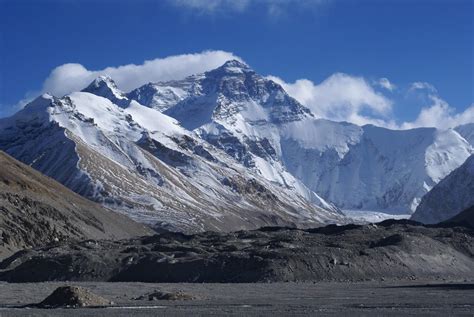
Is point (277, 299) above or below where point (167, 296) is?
above

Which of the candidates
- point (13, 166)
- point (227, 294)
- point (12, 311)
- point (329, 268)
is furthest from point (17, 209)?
point (12, 311)

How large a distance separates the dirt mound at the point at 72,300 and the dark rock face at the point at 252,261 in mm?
37583

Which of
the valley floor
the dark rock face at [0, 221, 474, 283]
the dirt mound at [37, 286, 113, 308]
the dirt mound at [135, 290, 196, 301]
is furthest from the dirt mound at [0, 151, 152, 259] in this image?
the dirt mound at [37, 286, 113, 308]

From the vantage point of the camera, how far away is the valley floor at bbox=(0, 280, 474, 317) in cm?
6034

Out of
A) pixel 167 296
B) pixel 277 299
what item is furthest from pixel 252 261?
pixel 167 296

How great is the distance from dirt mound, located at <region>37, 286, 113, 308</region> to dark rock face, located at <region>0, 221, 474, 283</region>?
123 ft

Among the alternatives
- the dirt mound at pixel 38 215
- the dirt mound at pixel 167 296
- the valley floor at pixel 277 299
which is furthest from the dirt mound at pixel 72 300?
the dirt mound at pixel 38 215

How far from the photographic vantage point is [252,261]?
108562 mm

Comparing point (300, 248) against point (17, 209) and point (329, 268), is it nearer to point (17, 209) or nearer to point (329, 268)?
point (329, 268)

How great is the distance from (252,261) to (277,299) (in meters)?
32.8

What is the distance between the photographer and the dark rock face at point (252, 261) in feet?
352

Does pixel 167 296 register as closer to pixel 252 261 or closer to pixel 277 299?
pixel 277 299

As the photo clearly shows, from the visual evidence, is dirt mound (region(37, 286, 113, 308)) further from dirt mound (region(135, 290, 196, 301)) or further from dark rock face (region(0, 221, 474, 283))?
dark rock face (region(0, 221, 474, 283))

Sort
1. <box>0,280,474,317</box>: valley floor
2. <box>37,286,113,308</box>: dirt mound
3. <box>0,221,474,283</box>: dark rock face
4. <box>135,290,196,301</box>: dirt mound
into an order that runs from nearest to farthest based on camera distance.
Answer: <box>0,280,474,317</box>: valley floor < <box>37,286,113,308</box>: dirt mound < <box>135,290,196,301</box>: dirt mound < <box>0,221,474,283</box>: dark rock face
